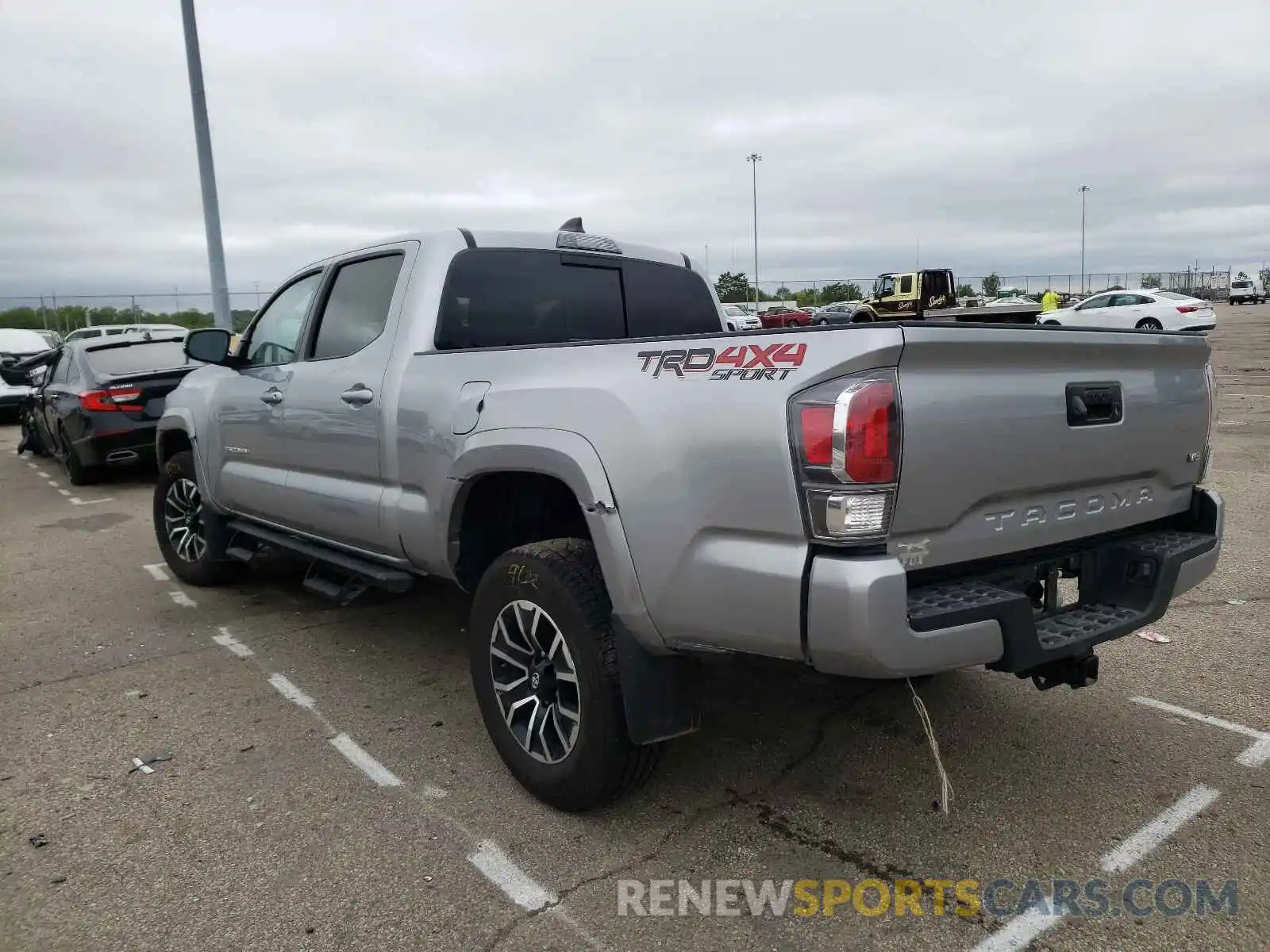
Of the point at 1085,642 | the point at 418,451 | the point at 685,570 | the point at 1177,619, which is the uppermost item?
the point at 418,451

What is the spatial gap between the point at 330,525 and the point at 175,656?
4.29 ft

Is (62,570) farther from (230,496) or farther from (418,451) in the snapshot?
(418,451)

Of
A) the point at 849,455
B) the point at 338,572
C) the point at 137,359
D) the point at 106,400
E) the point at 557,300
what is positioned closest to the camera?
the point at 849,455

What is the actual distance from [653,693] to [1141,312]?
28.0 metres

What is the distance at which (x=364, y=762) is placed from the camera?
346cm

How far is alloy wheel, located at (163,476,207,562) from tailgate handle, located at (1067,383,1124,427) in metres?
4.86

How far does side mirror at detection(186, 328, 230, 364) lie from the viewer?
15.9ft

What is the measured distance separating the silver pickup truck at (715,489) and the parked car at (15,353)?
1456 cm

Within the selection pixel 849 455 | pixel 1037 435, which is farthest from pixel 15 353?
pixel 1037 435

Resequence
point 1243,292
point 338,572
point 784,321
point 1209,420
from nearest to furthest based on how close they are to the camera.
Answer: point 1209,420 < point 338,572 < point 784,321 < point 1243,292

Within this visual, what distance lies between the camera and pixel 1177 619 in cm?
477

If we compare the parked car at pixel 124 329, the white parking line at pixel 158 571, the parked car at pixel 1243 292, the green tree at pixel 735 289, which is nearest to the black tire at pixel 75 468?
the parked car at pixel 124 329

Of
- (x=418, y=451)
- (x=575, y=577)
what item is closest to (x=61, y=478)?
(x=418, y=451)

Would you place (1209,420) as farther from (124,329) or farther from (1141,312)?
(1141,312)
